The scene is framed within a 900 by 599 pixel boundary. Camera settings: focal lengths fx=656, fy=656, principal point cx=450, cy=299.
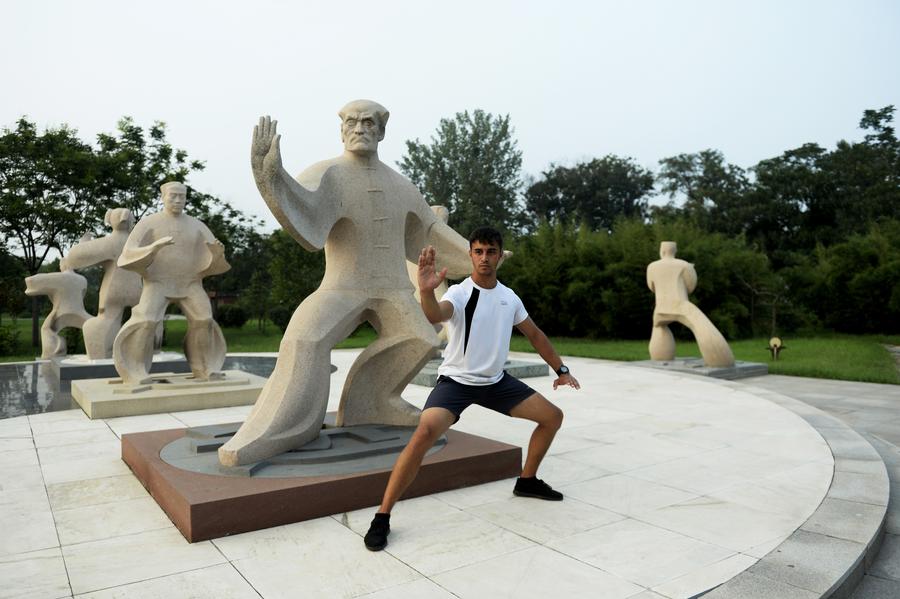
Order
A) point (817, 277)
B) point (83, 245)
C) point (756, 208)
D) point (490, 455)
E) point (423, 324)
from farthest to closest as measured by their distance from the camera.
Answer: point (756, 208) → point (817, 277) → point (83, 245) → point (423, 324) → point (490, 455)

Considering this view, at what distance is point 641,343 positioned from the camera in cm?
1761

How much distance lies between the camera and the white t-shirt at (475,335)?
3307mm

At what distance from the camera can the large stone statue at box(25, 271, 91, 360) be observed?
1207cm

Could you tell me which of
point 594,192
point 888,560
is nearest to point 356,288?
point 888,560

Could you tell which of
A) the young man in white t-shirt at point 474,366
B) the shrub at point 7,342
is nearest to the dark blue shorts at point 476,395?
the young man in white t-shirt at point 474,366

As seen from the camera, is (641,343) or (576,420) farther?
(641,343)

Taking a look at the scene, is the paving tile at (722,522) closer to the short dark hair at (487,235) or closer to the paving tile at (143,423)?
the short dark hair at (487,235)

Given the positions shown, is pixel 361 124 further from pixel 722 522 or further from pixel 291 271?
pixel 291 271

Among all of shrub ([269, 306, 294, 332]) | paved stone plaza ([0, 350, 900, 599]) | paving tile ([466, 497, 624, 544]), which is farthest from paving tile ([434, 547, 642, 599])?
shrub ([269, 306, 294, 332])

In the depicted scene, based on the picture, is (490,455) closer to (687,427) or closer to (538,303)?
(687,427)

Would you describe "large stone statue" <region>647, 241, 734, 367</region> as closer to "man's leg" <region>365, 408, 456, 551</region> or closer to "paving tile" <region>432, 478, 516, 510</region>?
"paving tile" <region>432, 478, 516, 510</region>

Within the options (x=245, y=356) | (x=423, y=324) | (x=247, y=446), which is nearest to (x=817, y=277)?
(x=245, y=356)

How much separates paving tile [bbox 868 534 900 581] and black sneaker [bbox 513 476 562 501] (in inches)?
61.3

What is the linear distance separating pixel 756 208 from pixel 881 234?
8201mm
